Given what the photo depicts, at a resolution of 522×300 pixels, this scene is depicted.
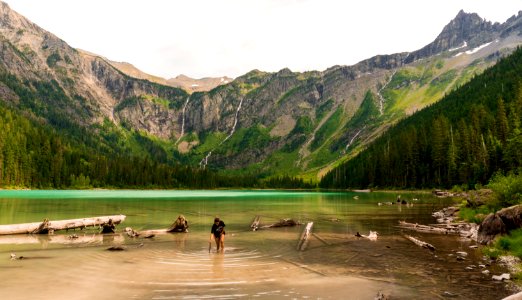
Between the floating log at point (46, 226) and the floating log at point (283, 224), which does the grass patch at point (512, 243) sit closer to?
the floating log at point (283, 224)

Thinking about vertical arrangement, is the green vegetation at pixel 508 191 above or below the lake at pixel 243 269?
above

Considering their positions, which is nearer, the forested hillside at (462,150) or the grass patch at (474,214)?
the grass patch at (474,214)

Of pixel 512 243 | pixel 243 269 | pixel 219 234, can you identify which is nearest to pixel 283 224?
pixel 219 234

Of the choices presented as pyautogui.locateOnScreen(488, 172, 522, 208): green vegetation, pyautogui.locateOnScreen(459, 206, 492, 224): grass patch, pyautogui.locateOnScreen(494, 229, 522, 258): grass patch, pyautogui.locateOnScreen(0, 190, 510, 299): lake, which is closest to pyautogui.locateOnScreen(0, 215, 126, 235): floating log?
pyautogui.locateOnScreen(0, 190, 510, 299): lake

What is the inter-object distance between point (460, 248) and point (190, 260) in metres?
20.5

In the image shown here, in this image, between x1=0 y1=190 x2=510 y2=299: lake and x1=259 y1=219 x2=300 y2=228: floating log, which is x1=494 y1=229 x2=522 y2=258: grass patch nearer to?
x1=0 y1=190 x2=510 y2=299: lake

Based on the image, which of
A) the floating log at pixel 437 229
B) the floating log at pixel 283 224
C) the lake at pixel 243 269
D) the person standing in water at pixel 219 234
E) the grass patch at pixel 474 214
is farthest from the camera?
the floating log at pixel 283 224

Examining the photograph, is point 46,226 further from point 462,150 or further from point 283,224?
point 462,150

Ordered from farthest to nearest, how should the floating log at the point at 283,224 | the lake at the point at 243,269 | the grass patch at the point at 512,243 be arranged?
1. the floating log at the point at 283,224
2. the grass patch at the point at 512,243
3. the lake at the point at 243,269

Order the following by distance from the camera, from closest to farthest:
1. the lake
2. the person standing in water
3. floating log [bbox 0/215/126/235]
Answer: the lake
the person standing in water
floating log [bbox 0/215/126/235]

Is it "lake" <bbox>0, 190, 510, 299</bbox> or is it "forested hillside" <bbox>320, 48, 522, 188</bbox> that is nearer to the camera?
"lake" <bbox>0, 190, 510, 299</bbox>

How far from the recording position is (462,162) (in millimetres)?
126062

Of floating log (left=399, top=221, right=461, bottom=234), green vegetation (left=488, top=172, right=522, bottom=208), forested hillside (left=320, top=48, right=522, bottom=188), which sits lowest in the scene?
floating log (left=399, top=221, right=461, bottom=234)

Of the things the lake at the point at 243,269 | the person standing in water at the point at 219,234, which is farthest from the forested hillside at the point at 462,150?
the person standing in water at the point at 219,234
